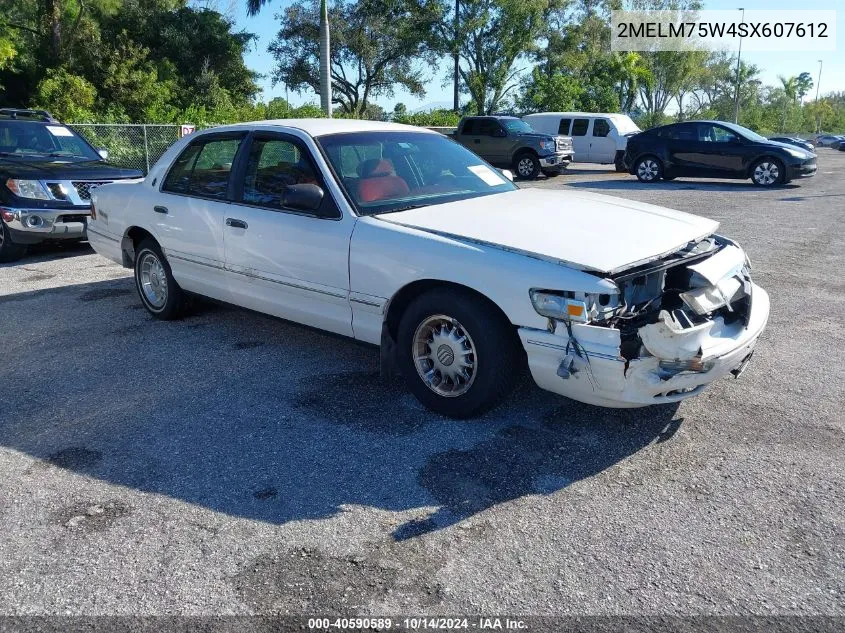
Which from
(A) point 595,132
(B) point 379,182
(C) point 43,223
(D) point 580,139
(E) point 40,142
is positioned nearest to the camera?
(B) point 379,182

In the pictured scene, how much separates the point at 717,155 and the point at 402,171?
48.8 ft

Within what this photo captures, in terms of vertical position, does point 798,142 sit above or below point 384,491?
above

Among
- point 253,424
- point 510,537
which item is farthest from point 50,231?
point 510,537

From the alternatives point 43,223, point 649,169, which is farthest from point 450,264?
point 649,169

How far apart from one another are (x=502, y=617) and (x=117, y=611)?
1383 millimetres

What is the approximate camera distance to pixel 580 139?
936 inches

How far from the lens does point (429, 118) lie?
3098cm

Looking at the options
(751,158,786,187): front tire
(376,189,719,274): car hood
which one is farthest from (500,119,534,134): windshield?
(376,189,719,274): car hood

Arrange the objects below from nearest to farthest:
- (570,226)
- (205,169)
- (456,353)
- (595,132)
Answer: (456,353)
(570,226)
(205,169)
(595,132)

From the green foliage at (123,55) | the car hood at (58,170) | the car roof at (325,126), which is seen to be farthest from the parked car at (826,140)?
the car roof at (325,126)

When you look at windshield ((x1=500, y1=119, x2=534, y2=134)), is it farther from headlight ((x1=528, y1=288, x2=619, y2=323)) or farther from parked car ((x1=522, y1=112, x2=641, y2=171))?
headlight ((x1=528, y1=288, x2=619, y2=323))

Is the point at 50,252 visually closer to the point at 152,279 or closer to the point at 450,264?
the point at 152,279

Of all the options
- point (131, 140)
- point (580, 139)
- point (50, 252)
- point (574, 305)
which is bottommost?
point (50, 252)

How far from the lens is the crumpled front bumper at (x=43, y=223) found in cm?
862
